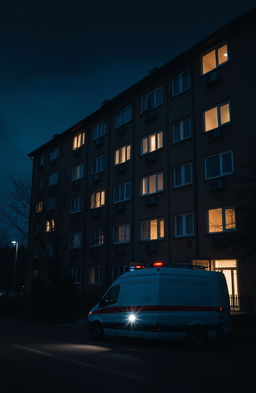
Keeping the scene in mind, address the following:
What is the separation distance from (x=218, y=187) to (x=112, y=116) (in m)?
13.8

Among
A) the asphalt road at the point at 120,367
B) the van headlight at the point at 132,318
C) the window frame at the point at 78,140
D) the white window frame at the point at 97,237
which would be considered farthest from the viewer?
the window frame at the point at 78,140

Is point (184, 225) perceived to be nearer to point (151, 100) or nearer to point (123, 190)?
point (123, 190)

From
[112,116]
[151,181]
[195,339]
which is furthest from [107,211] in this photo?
[195,339]

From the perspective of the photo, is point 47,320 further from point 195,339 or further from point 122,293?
point 195,339

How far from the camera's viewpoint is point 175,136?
80.9ft

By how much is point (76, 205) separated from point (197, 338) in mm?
22918

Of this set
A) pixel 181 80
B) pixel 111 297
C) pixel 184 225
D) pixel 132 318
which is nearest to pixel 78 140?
pixel 181 80

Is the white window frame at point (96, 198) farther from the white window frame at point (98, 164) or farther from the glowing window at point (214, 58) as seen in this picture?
the glowing window at point (214, 58)

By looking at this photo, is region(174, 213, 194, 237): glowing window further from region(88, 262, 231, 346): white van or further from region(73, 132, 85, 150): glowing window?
region(73, 132, 85, 150): glowing window

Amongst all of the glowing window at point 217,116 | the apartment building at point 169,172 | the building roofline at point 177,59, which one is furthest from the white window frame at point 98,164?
the glowing window at point 217,116

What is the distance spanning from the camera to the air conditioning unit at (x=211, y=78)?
72.4 feet

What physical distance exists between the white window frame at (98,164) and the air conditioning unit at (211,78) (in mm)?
11231

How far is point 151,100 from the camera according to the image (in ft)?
89.7

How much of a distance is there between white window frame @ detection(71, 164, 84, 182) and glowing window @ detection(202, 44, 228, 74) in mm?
14555
